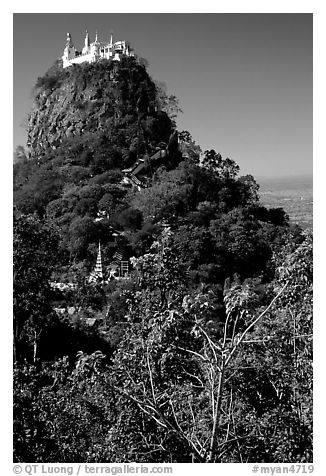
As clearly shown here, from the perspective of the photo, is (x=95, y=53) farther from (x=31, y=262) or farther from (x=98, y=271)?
(x=31, y=262)

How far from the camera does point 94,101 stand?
23.5 meters

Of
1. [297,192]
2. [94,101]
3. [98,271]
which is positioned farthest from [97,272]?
[94,101]

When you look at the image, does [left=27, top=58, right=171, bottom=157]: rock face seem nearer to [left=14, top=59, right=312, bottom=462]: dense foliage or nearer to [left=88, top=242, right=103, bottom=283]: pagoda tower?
[left=88, top=242, right=103, bottom=283]: pagoda tower

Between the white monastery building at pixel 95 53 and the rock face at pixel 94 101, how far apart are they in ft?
0.83

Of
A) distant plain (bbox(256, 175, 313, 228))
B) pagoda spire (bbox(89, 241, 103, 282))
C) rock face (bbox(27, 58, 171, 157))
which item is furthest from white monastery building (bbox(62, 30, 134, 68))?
distant plain (bbox(256, 175, 313, 228))

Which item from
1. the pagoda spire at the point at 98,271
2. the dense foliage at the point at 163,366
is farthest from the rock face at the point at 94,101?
the dense foliage at the point at 163,366

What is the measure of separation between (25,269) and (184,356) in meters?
1.69

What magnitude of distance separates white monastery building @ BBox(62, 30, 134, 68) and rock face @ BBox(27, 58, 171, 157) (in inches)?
9.9

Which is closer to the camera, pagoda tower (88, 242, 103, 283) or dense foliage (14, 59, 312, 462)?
dense foliage (14, 59, 312, 462)

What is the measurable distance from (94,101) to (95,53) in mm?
1965

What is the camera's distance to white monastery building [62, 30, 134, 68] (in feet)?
73.0

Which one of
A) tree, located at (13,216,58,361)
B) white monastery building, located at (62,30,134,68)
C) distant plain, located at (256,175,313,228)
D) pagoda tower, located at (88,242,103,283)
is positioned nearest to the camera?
tree, located at (13,216,58,361)

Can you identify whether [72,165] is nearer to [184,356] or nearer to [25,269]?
[25,269]
